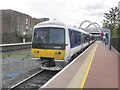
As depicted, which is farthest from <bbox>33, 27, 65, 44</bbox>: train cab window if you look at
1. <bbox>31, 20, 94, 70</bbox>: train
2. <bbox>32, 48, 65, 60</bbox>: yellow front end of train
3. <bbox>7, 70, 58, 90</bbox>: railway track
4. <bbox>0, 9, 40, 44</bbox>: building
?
<bbox>0, 9, 40, 44</bbox>: building

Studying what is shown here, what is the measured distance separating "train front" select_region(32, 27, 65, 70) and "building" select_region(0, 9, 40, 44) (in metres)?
39.5

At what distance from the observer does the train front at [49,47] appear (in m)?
14.4

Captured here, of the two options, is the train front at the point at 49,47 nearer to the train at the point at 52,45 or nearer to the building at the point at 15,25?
the train at the point at 52,45

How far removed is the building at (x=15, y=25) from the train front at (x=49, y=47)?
130ft

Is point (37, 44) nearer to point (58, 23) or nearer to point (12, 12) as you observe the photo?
point (58, 23)

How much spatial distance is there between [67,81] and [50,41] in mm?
5458

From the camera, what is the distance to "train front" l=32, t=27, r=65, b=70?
1439 cm

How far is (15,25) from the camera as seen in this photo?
75.5 metres

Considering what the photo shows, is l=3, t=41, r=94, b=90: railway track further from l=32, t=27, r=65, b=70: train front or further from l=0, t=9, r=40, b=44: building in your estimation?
l=0, t=9, r=40, b=44: building

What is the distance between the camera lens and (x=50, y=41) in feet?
48.6

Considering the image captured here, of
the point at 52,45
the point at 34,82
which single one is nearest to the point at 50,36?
the point at 52,45

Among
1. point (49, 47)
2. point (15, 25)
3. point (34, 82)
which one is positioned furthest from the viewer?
point (15, 25)

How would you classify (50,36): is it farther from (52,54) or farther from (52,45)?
(52,54)

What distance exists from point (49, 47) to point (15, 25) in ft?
205
